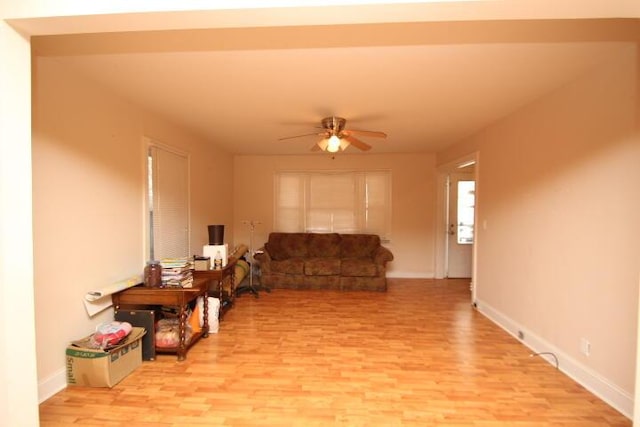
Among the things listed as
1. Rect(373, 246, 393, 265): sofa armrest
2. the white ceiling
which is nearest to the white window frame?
the white ceiling

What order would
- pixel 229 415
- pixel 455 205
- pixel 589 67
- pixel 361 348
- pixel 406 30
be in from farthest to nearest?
1. pixel 455 205
2. pixel 361 348
3. pixel 589 67
4. pixel 229 415
5. pixel 406 30

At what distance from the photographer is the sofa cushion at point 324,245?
5.37m

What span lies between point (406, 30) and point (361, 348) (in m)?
2.59

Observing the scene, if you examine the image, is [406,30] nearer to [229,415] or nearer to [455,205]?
[229,415]

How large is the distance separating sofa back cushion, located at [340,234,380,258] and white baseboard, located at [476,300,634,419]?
2421 millimetres

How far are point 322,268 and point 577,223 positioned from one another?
3367 mm

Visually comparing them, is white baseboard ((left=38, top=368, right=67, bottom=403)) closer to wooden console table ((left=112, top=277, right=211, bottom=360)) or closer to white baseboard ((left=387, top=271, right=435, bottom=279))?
wooden console table ((left=112, top=277, right=211, bottom=360))

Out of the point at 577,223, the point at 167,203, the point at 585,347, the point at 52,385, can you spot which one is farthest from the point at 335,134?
the point at 52,385

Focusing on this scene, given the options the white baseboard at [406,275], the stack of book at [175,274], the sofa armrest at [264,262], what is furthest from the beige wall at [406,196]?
the stack of book at [175,274]

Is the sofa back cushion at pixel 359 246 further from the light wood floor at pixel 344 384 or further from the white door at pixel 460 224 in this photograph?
the light wood floor at pixel 344 384

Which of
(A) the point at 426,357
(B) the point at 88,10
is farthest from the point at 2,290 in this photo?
(A) the point at 426,357

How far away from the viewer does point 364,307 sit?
3.99m

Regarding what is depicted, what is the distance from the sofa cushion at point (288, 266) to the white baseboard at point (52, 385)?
303 centimetres

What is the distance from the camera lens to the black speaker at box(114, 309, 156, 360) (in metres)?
2.53
